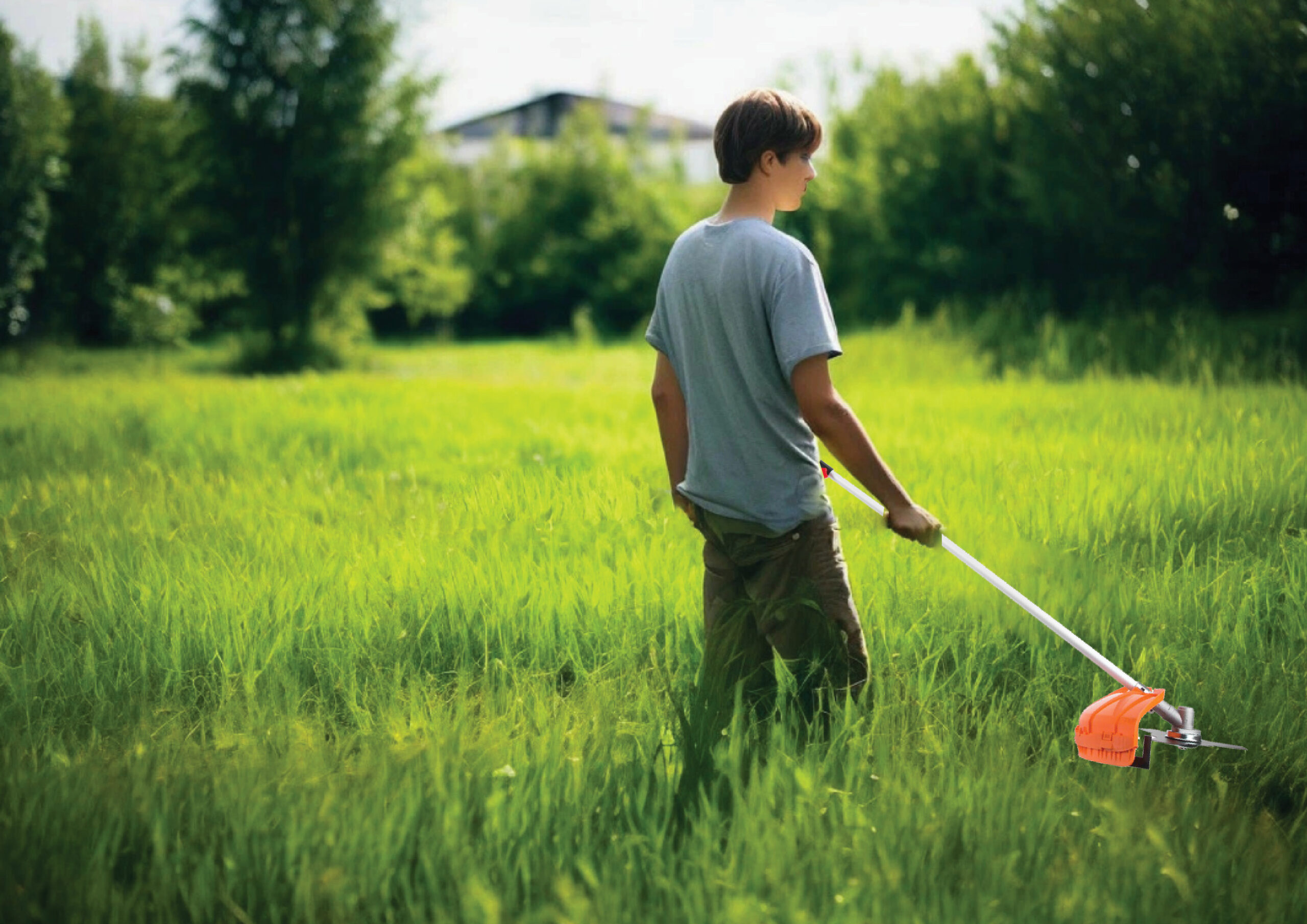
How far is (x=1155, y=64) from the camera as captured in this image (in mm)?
10969

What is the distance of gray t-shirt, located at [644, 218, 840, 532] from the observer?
272cm

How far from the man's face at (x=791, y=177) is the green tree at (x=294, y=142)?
1589 cm

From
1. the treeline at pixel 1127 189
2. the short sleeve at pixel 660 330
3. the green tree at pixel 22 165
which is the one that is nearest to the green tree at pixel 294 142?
the green tree at pixel 22 165

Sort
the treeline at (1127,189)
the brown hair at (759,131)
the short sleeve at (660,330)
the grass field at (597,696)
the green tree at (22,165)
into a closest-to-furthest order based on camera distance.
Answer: the grass field at (597,696) → the brown hair at (759,131) → the short sleeve at (660,330) → the treeline at (1127,189) → the green tree at (22,165)

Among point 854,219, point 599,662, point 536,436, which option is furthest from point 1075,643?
point 854,219

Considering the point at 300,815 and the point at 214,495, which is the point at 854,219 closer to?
the point at 214,495

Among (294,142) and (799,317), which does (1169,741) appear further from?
(294,142)

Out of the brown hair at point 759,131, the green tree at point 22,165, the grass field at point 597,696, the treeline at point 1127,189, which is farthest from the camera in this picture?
the green tree at point 22,165

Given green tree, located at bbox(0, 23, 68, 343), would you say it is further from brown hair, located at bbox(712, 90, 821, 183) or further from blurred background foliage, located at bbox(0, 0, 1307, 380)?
brown hair, located at bbox(712, 90, 821, 183)

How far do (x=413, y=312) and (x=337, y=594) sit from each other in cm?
2084

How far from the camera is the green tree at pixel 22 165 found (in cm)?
1647

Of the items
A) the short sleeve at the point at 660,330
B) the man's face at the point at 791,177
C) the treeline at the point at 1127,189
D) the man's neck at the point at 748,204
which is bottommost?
the short sleeve at the point at 660,330

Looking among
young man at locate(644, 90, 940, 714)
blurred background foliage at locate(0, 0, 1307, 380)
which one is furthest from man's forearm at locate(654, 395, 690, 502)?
blurred background foliage at locate(0, 0, 1307, 380)

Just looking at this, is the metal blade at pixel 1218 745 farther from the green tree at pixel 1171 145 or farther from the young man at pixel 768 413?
the green tree at pixel 1171 145
